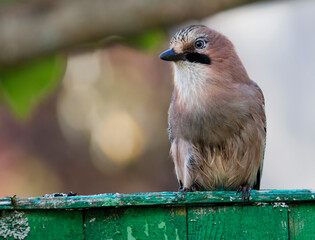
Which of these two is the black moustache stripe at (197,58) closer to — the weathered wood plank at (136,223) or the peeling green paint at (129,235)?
the weathered wood plank at (136,223)

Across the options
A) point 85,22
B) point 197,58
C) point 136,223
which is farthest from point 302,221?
point 85,22

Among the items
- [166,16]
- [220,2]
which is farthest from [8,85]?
[220,2]

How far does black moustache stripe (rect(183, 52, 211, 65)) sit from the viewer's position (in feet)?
15.4

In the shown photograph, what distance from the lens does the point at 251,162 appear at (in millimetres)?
4863

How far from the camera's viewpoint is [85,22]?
17.3 feet

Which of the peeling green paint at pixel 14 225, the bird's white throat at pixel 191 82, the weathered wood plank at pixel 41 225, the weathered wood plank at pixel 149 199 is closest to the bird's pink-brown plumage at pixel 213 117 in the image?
the bird's white throat at pixel 191 82

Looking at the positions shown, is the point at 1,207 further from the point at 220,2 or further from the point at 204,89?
the point at 220,2

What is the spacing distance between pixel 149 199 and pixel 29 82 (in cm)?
206

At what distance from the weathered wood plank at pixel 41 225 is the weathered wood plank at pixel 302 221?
1.01 m

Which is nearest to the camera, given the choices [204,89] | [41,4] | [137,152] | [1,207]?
[1,207]

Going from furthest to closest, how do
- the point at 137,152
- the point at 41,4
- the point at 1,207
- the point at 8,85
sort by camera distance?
the point at 137,152, the point at 41,4, the point at 8,85, the point at 1,207

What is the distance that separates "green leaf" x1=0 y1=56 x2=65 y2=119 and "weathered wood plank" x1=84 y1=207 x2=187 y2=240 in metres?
1.69

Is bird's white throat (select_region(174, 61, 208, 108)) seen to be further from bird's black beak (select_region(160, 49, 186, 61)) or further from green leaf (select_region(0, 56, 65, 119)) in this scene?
green leaf (select_region(0, 56, 65, 119))

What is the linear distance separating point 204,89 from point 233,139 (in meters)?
0.39
